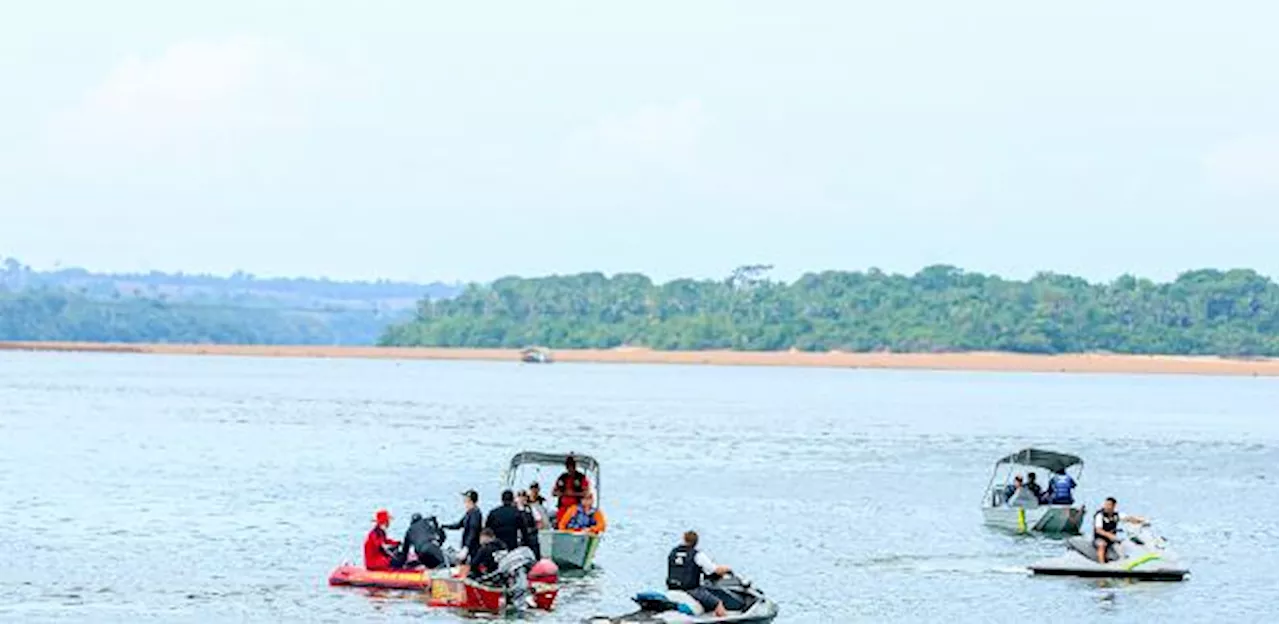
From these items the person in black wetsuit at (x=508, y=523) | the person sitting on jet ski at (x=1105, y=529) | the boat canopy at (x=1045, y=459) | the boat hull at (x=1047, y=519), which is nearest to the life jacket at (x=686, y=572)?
the person in black wetsuit at (x=508, y=523)

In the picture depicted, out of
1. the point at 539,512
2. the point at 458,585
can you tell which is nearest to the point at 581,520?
the point at 539,512

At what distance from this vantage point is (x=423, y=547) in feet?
165

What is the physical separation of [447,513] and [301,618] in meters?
27.0

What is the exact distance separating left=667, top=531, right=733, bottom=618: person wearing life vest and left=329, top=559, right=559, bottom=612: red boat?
13.7 feet

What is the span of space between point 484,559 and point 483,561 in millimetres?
43

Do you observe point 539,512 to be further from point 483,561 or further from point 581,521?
point 483,561

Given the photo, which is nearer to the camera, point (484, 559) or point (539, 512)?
point (484, 559)

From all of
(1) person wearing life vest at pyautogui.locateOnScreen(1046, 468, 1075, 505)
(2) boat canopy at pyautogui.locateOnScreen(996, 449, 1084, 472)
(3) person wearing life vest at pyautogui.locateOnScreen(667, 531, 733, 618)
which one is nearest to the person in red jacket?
(3) person wearing life vest at pyautogui.locateOnScreen(667, 531, 733, 618)

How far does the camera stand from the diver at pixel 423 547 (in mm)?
50250

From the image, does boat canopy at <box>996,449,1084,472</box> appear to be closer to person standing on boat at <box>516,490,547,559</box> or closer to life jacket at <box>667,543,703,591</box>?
person standing on boat at <box>516,490,547,559</box>

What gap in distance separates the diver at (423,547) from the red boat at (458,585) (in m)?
0.34

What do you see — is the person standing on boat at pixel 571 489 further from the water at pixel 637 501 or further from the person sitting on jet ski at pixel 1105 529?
the person sitting on jet ski at pixel 1105 529

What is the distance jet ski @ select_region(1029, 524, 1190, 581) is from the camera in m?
55.4

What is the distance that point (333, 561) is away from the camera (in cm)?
5800
